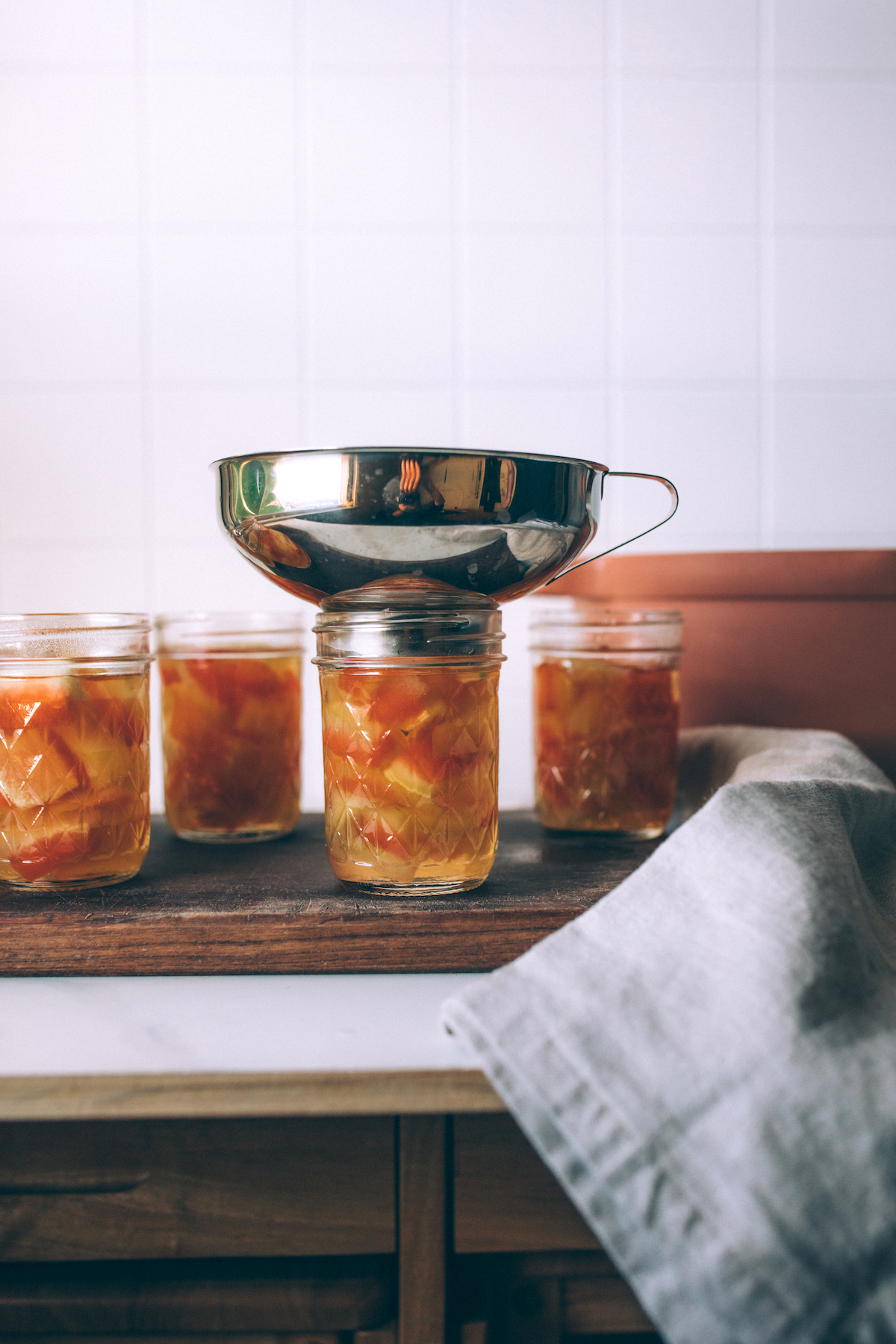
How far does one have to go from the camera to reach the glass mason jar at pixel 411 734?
0.57 metres

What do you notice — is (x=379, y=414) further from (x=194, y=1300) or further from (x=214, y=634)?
(x=194, y=1300)

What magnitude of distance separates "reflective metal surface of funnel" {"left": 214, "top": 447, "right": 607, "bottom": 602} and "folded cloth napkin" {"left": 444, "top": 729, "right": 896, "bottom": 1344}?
0.21 m

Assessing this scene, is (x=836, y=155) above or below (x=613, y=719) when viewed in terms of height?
above

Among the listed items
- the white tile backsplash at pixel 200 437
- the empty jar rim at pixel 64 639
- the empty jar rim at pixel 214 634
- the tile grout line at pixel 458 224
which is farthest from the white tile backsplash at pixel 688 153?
the empty jar rim at pixel 64 639

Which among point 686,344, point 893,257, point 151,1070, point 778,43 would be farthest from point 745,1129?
point 778,43

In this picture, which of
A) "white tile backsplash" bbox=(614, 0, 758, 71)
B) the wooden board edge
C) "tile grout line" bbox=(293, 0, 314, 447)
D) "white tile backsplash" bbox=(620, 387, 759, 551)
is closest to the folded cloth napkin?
the wooden board edge

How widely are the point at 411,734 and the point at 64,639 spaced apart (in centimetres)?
24

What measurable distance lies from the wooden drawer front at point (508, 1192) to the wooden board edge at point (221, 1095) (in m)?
0.04

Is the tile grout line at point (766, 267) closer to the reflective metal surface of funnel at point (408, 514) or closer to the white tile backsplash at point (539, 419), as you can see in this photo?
the white tile backsplash at point (539, 419)

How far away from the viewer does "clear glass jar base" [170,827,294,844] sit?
0.76m

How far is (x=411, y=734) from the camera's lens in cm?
57

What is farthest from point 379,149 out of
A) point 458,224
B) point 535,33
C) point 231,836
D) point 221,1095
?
point 221,1095

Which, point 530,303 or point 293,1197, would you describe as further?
point 530,303

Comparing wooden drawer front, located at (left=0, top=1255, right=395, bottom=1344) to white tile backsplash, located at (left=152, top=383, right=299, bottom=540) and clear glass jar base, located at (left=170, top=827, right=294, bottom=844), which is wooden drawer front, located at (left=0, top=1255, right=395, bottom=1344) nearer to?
clear glass jar base, located at (left=170, top=827, right=294, bottom=844)
